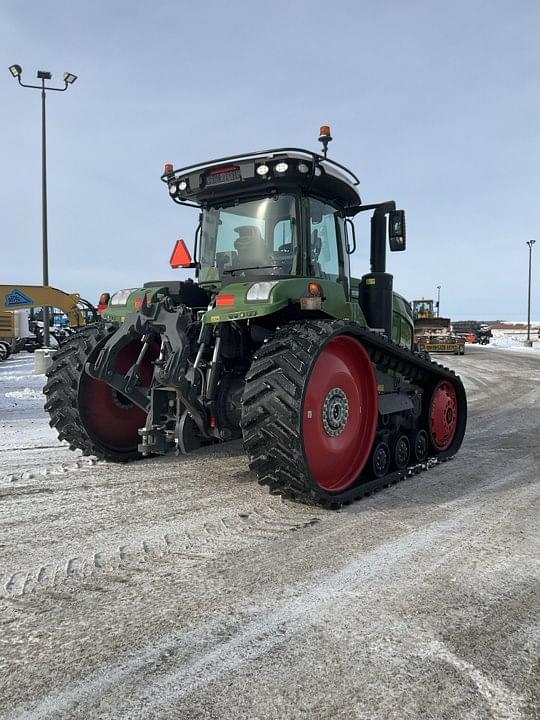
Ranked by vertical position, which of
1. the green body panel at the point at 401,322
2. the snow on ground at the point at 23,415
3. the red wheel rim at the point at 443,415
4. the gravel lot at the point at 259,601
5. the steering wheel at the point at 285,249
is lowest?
the gravel lot at the point at 259,601

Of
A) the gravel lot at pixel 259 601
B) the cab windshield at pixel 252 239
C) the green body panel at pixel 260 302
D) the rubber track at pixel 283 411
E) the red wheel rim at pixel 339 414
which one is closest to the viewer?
the gravel lot at pixel 259 601

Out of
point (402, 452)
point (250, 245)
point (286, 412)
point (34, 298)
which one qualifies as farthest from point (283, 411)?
point (34, 298)

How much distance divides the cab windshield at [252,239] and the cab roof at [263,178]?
119mm

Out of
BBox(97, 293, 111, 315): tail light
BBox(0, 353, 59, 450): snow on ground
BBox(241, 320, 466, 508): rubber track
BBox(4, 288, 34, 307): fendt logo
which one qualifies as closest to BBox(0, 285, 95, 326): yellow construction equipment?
BBox(4, 288, 34, 307): fendt logo

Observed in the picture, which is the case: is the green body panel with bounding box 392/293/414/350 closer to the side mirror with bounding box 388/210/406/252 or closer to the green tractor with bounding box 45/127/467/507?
the green tractor with bounding box 45/127/467/507

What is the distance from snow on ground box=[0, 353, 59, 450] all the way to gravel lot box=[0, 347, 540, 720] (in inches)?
68.9

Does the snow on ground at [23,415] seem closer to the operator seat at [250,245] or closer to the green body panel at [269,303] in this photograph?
the green body panel at [269,303]

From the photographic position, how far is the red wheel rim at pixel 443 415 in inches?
257

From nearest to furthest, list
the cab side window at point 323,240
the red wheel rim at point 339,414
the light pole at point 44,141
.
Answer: the red wheel rim at point 339,414 → the cab side window at point 323,240 → the light pole at point 44,141

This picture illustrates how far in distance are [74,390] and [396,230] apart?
11.9 ft

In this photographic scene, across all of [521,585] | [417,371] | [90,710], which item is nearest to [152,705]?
[90,710]

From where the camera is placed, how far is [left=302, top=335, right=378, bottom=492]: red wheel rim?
179 inches

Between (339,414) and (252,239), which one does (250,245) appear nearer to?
(252,239)

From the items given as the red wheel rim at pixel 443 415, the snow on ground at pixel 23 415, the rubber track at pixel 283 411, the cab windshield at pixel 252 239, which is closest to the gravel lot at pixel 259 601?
the rubber track at pixel 283 411
